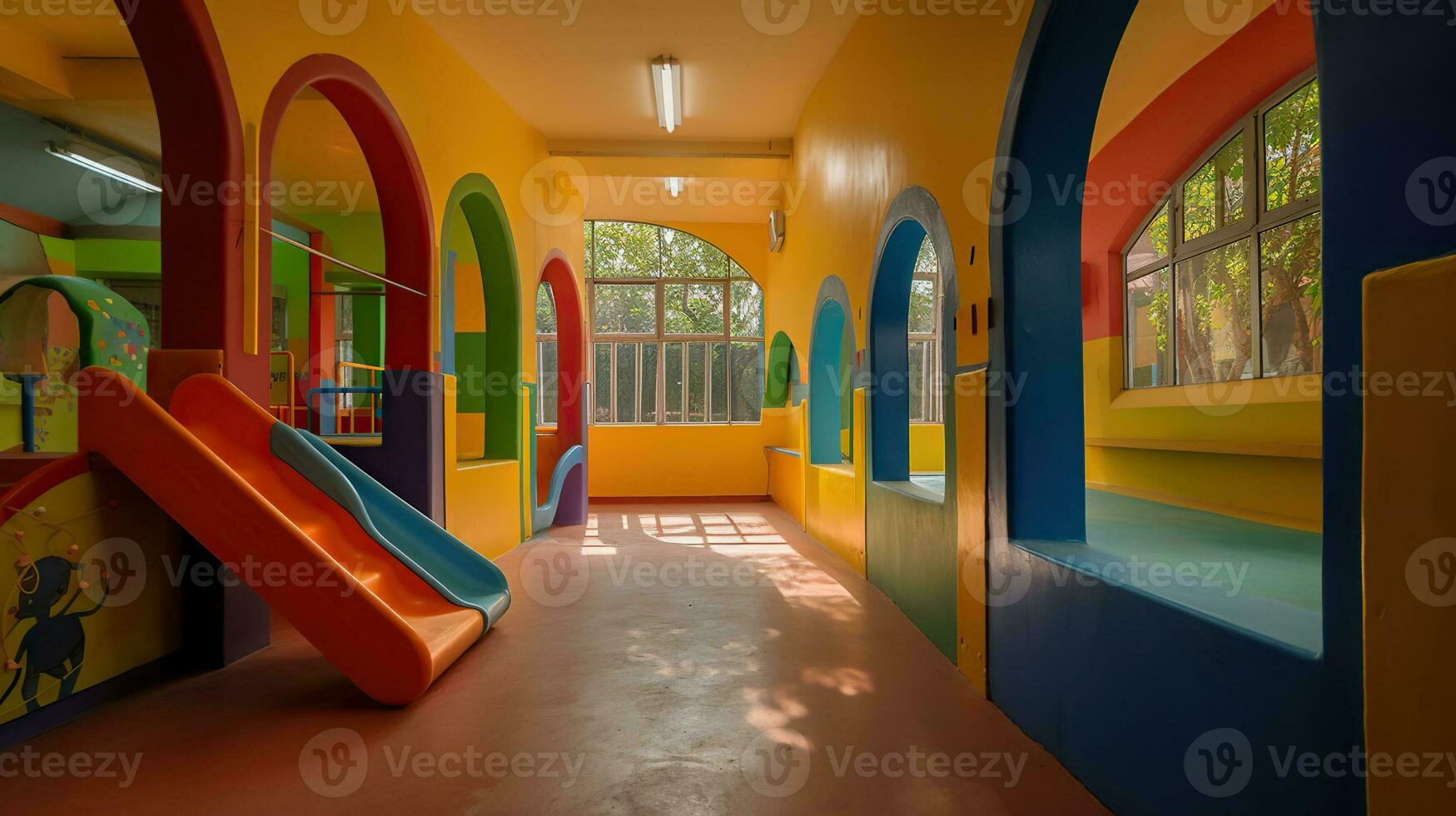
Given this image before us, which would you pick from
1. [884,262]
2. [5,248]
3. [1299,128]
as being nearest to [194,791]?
[884,262]

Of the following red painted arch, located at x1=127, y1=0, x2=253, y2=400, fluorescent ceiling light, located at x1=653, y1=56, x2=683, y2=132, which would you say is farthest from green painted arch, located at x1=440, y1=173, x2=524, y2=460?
red painted arch, located at x1=127, y1=0, x2=253, y2=400

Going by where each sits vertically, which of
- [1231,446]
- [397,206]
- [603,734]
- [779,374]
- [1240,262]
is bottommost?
[603,734]

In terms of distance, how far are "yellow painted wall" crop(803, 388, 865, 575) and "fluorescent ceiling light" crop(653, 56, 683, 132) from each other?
2922mm

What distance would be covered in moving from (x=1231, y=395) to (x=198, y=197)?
5.09m

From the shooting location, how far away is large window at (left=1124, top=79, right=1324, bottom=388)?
4023 mm

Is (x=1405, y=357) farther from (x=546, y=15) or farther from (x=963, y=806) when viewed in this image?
(x=546, y=15)

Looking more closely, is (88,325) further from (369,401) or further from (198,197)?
(369,401)

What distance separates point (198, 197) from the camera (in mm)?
3311

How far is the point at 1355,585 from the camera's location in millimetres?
1396

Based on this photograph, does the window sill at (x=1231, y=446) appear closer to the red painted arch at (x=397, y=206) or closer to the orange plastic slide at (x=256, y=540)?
the orange plastic slide at (x=256, y=540)

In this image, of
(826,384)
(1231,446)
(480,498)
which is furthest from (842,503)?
(1231,446)

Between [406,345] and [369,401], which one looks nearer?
[406,345]

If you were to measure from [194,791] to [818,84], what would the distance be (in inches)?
246

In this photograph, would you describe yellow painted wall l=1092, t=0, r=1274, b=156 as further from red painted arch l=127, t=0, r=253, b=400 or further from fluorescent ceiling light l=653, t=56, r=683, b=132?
red painted arch l=127, t=0, r=253, b=400
